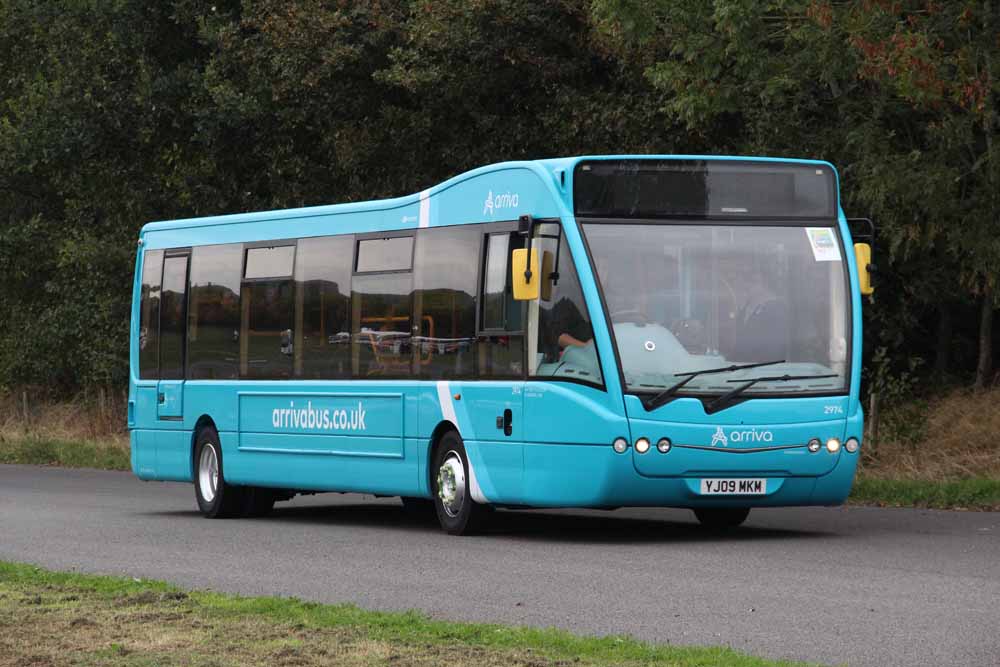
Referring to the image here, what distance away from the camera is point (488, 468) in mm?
16562

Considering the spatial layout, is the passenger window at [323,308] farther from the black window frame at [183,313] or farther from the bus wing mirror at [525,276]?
the bus wing mirror at [525,276]

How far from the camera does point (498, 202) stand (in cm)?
1680

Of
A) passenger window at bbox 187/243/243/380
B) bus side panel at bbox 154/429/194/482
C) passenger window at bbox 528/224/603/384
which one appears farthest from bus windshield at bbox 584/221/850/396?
bus side panel at bbox 154/429/194/482

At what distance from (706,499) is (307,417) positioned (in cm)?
493

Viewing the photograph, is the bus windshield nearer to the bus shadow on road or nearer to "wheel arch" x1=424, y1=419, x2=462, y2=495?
the bus shadow on road

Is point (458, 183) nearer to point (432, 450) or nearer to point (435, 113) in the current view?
point (432, 450)

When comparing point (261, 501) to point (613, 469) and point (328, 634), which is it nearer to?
point (613, 469)

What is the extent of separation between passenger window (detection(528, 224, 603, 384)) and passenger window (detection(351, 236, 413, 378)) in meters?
2.05

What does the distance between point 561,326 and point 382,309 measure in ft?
9.77

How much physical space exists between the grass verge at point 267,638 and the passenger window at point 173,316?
9819mm

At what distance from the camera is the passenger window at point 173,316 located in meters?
21.8

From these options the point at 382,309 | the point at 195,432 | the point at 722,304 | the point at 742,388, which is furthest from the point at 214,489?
the point at 742,388

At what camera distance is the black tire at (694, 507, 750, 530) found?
17828 mm

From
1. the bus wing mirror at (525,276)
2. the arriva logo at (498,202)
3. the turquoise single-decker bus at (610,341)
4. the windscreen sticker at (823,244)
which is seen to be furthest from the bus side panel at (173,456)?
the windscreen sticker at (823,244)
